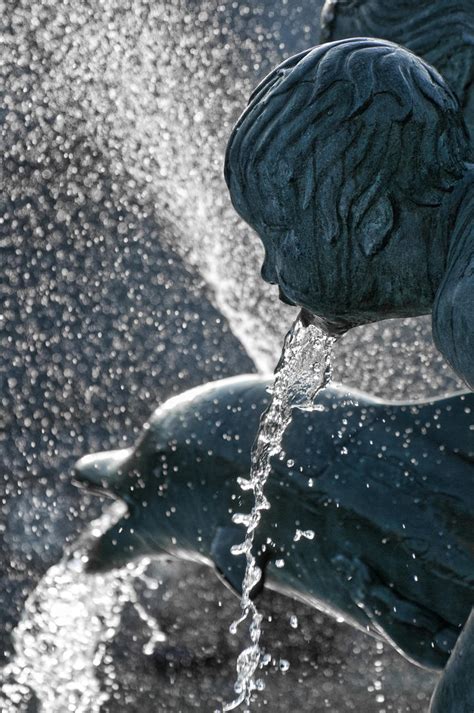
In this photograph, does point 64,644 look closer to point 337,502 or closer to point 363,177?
point 337,502

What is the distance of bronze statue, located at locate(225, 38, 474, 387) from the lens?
1.50 metres

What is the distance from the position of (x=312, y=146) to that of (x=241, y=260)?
106 inches

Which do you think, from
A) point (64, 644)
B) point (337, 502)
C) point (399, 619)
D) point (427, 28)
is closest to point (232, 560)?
point (337, 502)

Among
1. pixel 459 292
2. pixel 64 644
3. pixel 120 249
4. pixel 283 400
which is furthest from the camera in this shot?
pixel 120 249

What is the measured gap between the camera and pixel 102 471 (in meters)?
2.56

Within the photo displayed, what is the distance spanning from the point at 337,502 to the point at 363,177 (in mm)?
856

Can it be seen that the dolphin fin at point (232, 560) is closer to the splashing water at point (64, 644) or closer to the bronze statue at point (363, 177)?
the bronze statue at point (363, 177)

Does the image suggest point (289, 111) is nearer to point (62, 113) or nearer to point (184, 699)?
point (184, 699)

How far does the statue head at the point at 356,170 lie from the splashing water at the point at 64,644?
6.31 feet

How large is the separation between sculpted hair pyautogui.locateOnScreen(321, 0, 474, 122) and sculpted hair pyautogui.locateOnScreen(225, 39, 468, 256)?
544 mm

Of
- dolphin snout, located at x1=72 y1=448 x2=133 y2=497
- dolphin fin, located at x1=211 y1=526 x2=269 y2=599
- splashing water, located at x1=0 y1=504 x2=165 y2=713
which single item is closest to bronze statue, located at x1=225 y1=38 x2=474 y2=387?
dolphin fin, located at x1=211 y1=526 x2=269 y2=599

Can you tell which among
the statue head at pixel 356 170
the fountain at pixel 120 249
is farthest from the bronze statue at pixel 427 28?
the fountain at pixel 120 249

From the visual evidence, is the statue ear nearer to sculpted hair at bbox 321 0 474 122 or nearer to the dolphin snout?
sculpted hair at bbox 321 0 474 122

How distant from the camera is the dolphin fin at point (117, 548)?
253cm
